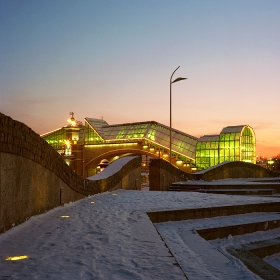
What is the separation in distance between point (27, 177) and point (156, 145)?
4894cm

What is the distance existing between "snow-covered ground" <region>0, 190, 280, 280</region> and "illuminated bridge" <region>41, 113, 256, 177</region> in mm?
36658

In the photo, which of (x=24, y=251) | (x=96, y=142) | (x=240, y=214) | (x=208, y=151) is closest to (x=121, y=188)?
(x=240, y=214)

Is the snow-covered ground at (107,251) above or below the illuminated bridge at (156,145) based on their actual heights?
below

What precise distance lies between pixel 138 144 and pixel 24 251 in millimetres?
52775

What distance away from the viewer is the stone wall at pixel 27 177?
631 centimetres

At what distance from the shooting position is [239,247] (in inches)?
282

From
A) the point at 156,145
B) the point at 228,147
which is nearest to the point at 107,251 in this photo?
the point at 228,147

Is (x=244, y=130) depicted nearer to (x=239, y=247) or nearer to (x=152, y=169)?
(x=152, y=169)

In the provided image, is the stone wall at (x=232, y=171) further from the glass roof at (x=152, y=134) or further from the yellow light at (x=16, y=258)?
the glass roof at (x=152, y=134)

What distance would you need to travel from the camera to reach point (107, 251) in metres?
4.95

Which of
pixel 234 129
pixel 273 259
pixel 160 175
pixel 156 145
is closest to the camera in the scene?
pixel 273 259

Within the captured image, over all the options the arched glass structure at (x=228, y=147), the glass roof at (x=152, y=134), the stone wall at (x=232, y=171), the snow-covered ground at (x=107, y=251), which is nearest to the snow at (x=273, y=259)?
the snow-covered ground at (x=107, y=251)

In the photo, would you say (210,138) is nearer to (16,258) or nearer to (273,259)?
(273,259)

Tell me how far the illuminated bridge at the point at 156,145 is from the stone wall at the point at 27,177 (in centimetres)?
3300
